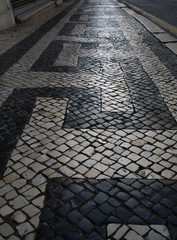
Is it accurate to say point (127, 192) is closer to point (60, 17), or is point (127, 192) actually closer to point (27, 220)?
point (27, 220)

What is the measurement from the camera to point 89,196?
102 inches

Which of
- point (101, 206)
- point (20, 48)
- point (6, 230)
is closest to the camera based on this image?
point (6, 230)

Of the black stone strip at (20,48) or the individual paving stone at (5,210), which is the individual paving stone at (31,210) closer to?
the individual paving stone at (5,210)

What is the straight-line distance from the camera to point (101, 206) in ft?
8.13

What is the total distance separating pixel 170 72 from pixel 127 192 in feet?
12.5

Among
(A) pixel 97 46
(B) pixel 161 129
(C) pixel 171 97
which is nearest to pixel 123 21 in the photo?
(A) pixel 97 46

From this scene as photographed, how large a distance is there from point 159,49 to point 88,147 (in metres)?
5.11

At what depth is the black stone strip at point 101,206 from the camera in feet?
7.42

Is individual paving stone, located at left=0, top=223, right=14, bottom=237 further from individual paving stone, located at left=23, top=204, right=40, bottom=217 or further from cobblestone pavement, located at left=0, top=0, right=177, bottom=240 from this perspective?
individual paving stone, located at left=23, top=204, right=40, bottom=217

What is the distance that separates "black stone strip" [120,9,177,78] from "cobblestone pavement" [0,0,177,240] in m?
0.07

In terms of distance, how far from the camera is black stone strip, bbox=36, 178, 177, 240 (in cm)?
226

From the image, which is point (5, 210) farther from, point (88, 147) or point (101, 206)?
point (88, 147)

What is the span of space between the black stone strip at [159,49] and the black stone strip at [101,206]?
3508 millimetres

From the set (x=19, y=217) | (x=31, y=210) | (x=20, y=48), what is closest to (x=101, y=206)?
(x=31, y=210)
